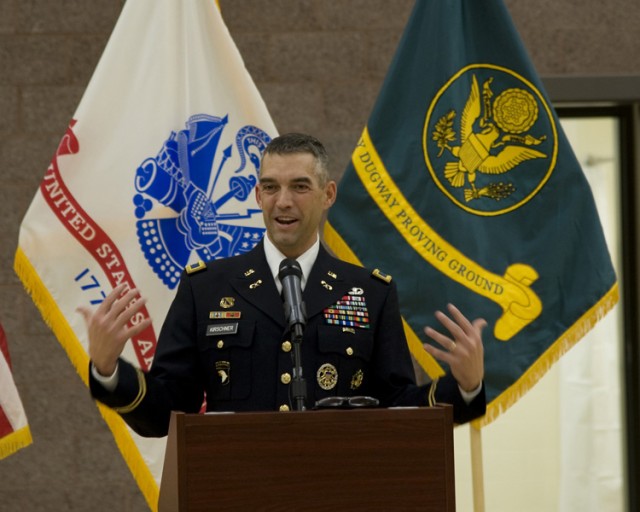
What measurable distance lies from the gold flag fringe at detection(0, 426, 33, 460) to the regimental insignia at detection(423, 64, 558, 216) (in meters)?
1.68

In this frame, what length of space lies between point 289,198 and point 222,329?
→ 34 centimetres

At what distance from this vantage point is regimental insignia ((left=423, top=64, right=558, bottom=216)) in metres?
3.97

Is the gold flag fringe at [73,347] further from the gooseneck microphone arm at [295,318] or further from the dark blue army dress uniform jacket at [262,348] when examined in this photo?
the gooseneck microphone arm at [295,318]

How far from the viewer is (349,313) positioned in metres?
2.68

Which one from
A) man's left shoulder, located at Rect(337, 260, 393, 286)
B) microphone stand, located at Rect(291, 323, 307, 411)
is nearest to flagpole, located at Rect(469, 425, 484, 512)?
man's left shoulder, located at Rect(337, 260, 393, 286)

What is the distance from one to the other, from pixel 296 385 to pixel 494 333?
73.6 inches

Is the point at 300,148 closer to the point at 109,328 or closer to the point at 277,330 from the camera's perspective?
the point at 277,330

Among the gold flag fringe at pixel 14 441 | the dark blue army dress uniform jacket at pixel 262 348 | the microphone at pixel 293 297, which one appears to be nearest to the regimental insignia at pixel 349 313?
the dark blue army dress uniform jacket at pixel 262 348

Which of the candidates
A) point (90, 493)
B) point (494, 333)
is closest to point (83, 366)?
point (90, 493)

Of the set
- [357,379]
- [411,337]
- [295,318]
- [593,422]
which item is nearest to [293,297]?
[295,318]

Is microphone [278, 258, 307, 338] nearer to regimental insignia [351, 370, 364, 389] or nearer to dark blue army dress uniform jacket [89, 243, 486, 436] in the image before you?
dark blue army dress uniform jacket [89, 243, 486, 436]

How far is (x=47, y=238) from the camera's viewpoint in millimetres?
3873

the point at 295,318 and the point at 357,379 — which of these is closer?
the point at 295,318

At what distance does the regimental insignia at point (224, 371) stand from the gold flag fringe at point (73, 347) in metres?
1.36
